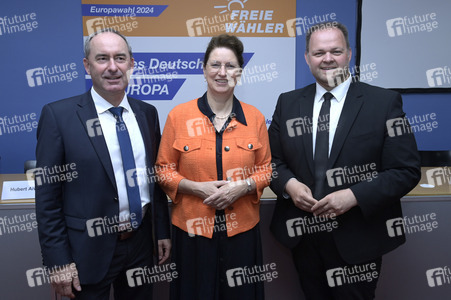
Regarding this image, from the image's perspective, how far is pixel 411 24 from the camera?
11.8ft

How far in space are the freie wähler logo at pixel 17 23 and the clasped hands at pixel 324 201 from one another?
3.10 m

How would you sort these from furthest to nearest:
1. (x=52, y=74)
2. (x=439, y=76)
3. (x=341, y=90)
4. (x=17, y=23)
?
(x=439, y=76) < (x=52, y=74) < (x=17, y=23) < (x=341, y=90)

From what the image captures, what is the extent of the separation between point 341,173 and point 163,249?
883 mm

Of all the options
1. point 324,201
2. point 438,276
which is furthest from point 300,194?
point 438,276

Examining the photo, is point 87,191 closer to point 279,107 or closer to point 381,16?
point 279,107

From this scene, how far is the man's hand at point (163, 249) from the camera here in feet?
5.53

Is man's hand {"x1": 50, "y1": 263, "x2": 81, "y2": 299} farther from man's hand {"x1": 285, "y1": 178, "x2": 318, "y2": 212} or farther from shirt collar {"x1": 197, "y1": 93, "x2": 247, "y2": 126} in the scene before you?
man's hand {"x1": 285, "y1": 178, "x2": 318, "y2": 212}

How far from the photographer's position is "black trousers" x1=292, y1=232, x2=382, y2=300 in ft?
5.13

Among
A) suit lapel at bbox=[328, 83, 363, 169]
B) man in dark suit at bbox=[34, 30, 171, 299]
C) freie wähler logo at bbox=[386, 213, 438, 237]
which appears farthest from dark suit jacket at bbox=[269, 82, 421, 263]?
man in dark suit at bbox=[34, 30, 171, 299]

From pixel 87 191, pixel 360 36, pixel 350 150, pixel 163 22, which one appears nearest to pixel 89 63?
pixel 87 191

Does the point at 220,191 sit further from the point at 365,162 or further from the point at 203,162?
the point at 365,162

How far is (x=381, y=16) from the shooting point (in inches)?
141

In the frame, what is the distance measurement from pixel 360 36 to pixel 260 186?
2.65 metres

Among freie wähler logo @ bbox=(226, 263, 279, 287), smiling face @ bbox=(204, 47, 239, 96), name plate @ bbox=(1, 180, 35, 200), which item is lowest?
freie wähler logo @ bbox=(226, 263, 279, 287)
